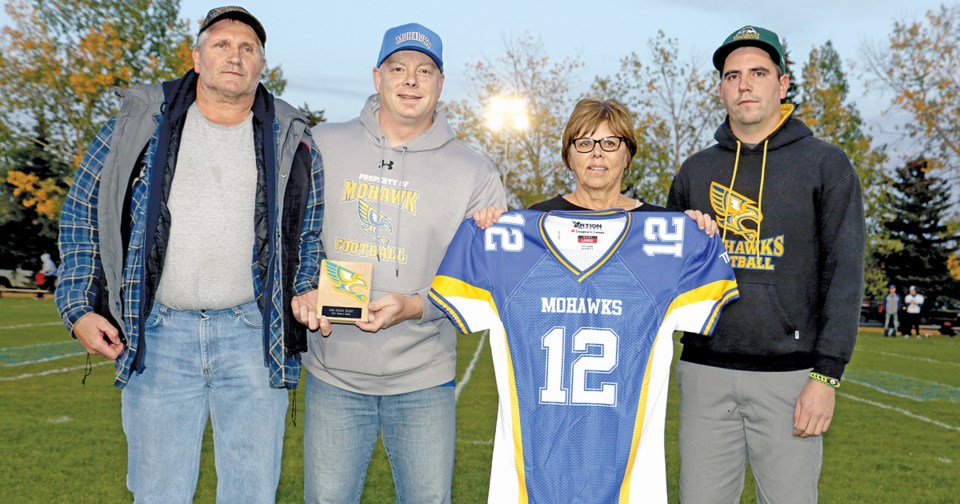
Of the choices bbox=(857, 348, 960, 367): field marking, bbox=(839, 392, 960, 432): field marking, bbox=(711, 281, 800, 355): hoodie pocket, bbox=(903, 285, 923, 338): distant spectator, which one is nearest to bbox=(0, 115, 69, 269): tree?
bbox=(857, 348, 960, 367): field marking

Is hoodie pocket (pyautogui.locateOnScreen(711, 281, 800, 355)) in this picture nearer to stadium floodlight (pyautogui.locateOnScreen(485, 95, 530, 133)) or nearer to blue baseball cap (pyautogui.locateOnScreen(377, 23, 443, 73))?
blue baseball cap (pyautogui.locateOnScreen(377, 23, 443, 73))

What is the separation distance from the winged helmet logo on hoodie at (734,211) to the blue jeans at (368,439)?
1677mm

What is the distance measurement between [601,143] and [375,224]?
1.20m

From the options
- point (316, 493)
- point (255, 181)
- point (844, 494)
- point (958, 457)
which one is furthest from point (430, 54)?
point (958, 457)

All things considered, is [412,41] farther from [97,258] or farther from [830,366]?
[830,366]

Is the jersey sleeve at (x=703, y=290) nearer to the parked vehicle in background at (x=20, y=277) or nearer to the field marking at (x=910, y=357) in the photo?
the field marking at (x=910, y=357)

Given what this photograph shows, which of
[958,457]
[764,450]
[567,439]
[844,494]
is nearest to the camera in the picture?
[567,439]

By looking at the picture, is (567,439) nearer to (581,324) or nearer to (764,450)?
(581,324)

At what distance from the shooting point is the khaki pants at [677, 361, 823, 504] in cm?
395

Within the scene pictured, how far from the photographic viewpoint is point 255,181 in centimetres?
386

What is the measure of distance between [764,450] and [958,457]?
718 cm

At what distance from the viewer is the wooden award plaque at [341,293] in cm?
363

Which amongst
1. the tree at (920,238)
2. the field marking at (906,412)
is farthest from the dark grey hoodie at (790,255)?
the tree at (920,238)

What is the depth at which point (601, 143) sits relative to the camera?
3.89 m
